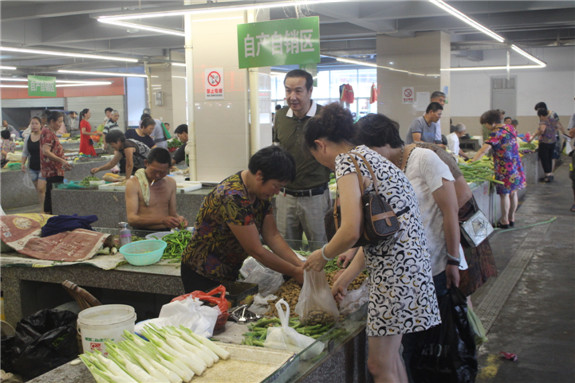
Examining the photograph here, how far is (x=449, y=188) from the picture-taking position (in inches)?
126

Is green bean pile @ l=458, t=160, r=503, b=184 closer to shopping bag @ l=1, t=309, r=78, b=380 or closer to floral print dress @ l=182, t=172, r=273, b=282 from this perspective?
floral print dress @ l=182, t=172, r=273, b=282

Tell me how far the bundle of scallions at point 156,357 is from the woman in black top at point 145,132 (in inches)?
277

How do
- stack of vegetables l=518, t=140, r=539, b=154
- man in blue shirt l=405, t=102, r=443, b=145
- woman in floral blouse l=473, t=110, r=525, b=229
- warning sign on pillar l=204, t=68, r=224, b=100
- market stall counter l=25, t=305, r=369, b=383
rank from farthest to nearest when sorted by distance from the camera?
stack of vegetables l=518, t=140, r=539, b=154, woman in floral blouse l=473, t=110, r=525, b=229, man in blue shirt l=405, t=102, r=443, b=145, warning sign on pillar l=204, t=68, r=224, b=100, market stall counter l=25, t=305, r=369, b=383

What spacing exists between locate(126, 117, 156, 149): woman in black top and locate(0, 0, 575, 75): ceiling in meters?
1.77

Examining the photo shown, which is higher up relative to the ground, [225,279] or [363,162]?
[363,162]

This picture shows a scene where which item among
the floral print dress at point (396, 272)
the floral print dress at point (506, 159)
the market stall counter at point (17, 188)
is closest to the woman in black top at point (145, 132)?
the market stall counter at point (17, 188)

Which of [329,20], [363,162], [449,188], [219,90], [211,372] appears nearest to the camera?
[211,372]

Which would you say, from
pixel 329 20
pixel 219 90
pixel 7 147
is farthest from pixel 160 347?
pixel 7 147

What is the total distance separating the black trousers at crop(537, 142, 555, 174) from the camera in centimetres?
1434

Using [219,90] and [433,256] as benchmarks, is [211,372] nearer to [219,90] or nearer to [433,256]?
[433,256]

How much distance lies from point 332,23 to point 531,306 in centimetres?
1092

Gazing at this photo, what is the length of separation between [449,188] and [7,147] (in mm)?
13773

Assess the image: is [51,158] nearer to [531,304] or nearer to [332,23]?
[531,304]

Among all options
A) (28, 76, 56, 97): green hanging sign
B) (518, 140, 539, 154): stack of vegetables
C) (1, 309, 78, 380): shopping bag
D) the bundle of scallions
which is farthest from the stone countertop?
(28, 76, 56, 97): green hanging sign
